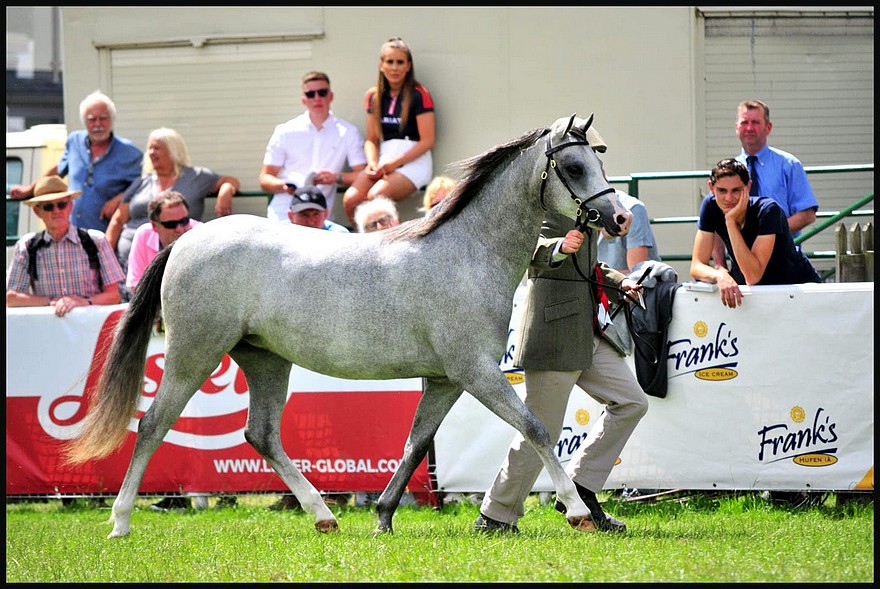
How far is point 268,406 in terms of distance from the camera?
713 centimetres

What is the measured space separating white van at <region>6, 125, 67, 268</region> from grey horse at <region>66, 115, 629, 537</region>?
5.76 m

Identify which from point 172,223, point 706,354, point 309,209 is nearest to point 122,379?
point 172,223

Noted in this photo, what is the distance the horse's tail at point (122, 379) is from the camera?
23.5 ft

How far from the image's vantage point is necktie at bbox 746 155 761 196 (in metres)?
9.19

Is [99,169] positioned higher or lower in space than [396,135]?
lower

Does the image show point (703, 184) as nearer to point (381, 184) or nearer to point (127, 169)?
point (381, 184)

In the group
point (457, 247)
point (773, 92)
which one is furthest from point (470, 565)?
point (773, 92)

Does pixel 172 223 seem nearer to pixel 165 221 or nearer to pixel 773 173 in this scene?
pixel 165 221

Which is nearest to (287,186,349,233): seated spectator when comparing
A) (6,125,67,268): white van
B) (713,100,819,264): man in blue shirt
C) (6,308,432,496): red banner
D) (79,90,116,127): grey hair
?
(6,308,432,496): red banner

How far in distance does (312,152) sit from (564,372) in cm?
518

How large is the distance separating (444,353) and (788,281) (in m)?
3.00

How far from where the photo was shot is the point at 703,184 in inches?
437

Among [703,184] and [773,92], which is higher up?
[773,92]

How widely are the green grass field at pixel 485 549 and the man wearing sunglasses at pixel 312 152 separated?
3.80 meters
